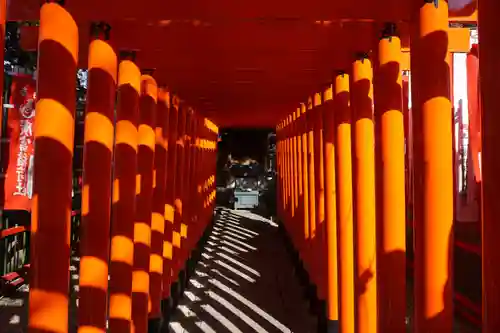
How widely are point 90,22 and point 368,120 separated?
2229mm

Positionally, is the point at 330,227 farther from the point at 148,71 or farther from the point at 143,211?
the point at 148,71

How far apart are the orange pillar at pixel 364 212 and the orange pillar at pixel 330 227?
1.18 m

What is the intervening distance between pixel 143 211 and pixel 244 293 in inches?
121

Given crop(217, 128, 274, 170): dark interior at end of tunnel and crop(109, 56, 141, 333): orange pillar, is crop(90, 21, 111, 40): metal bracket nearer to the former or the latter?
crop(109, 56, 141, 333): orange pillar

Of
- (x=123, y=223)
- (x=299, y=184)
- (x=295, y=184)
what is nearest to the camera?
(x=123, y=223)

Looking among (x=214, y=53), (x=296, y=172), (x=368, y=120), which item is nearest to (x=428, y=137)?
(x=368, y=120)

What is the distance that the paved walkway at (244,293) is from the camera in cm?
538

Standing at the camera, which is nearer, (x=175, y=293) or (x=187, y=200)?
(x=175, y=293)

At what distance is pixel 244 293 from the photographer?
21.9ft

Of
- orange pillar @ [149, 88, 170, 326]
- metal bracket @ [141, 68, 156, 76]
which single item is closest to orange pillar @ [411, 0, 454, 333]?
metal bracket @ [141, 68, 156, 76]

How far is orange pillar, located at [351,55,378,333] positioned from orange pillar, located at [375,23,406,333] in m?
0.44

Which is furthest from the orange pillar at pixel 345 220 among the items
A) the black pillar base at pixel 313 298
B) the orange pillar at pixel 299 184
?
the orange pillar at pixel 299 184

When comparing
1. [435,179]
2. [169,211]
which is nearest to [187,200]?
[169,211]

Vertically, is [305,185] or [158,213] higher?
[305,185]
